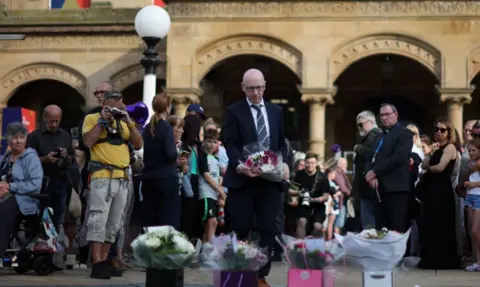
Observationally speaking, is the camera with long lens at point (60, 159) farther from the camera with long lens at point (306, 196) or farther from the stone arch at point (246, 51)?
the stone arch at point (246, 51)

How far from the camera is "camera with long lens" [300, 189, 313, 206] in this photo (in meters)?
15.3

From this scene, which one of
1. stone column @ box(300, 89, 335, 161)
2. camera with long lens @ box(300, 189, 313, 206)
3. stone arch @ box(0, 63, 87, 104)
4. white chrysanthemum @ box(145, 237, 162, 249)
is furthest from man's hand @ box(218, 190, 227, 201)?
stone arch @ box(0, 63, 87, 104)

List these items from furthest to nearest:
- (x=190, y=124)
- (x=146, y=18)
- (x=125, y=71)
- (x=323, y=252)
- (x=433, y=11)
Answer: (x=125, y=71) → (x=433, y=11) → (x=146, y=18) → (x=190, y=124) → (x=323, y=252)

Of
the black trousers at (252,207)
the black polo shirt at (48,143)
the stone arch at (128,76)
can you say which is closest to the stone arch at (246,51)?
the stone arch at (128,76)

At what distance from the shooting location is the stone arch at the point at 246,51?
23.1 meters

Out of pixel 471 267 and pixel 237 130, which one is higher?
pixel 237 130

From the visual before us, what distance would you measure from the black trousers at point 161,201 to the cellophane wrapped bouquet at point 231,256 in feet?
8.73

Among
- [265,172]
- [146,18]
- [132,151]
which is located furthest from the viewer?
[146,18]

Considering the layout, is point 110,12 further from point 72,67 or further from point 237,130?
point 237,130

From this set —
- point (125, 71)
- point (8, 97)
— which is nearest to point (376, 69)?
point (125, 71)

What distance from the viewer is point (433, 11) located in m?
22.5

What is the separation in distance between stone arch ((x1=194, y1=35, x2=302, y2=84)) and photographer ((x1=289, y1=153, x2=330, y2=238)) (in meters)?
7.80

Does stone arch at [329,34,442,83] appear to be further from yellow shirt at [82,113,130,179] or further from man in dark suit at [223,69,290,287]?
man in dark suit at [223,69,290,287]

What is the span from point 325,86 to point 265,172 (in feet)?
49.1
